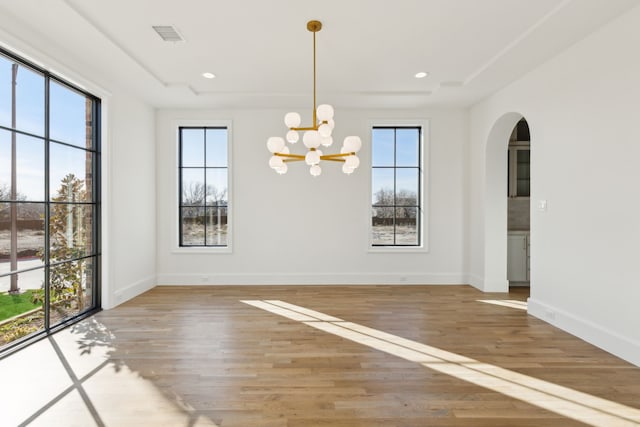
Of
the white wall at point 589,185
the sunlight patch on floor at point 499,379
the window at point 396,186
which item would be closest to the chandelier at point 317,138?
the sunlight patch on floor at point 499,379

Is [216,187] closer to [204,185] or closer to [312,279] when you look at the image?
[204,185]

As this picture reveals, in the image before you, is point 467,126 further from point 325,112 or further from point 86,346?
point 86,346

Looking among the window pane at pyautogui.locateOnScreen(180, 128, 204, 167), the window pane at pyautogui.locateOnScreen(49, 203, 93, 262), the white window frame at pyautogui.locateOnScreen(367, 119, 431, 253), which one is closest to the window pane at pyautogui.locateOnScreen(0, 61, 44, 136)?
the window pane at pyautogui.locateOnScreen(49, 203, 93, 262)

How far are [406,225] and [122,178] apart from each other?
4393mm

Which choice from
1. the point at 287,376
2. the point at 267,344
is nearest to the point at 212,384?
the point at 287,376

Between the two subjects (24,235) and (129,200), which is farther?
(129,200)

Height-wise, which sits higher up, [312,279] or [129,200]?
[129,200]

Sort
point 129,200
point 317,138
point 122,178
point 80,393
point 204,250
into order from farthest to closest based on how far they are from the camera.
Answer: point 204,250
point 129,200
point 122,178
point 317,138
point 80,393

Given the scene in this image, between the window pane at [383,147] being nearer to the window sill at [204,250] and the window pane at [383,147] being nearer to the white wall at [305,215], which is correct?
the white wall at [305,215]

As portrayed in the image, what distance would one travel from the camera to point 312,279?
5.73 meters

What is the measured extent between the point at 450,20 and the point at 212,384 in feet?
11.8

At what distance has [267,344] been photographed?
10.6 ft

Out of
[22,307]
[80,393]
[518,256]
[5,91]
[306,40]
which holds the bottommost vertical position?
[80,393]

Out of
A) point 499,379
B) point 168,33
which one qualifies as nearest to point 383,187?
point 499,379
